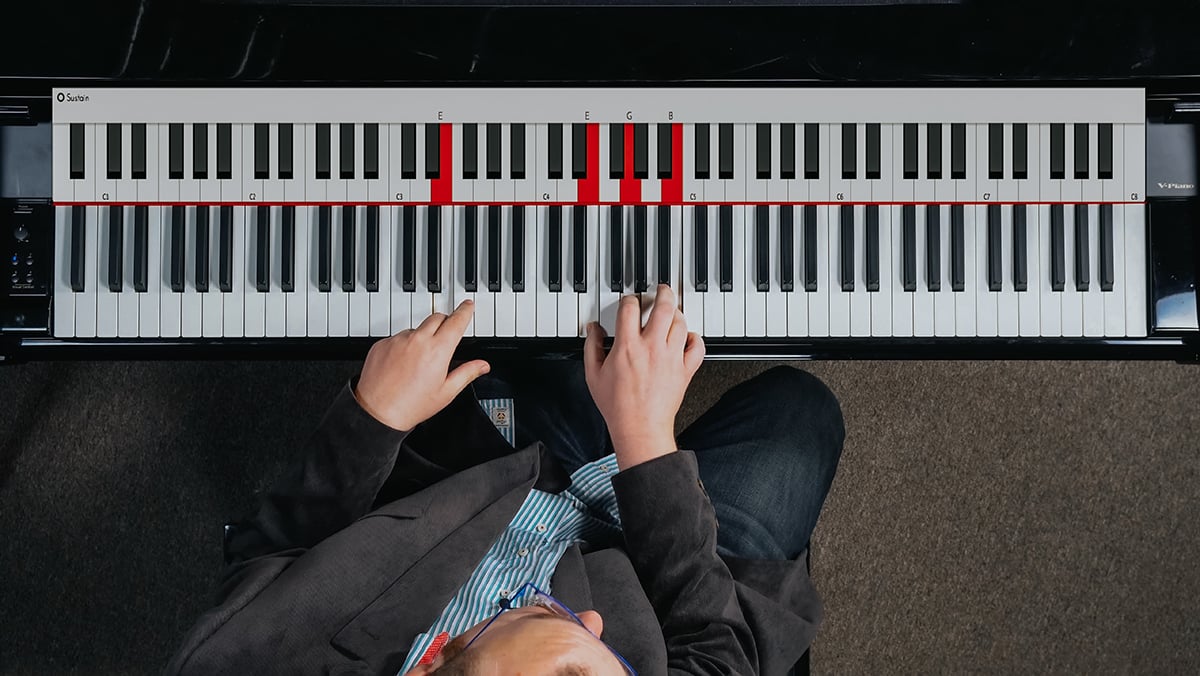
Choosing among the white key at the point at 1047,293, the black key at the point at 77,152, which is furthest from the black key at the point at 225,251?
the white key at the point at 1047,293

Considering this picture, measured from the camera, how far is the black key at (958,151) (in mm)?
1434

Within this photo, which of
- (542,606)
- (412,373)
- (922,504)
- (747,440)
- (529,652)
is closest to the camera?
(529,652)

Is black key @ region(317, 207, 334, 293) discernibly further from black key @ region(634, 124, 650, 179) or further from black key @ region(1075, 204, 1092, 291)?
black key @ region(1075, 204, 1092, 291)

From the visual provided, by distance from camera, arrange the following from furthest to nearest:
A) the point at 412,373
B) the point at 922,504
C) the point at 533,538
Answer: the point at 922,504 < the point at 533,538 < the point at 412,373

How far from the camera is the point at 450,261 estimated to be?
1.47 m

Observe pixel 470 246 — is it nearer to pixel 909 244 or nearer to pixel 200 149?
pixel 200 149

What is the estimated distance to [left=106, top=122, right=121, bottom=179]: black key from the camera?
1432 mm

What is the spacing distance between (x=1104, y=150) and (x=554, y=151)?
815 mm

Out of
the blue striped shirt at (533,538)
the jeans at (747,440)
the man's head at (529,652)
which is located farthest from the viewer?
the jeans at (747,440)

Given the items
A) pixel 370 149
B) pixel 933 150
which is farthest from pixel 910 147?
pixel 370 149

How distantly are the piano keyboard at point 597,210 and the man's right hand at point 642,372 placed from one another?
0.05 m

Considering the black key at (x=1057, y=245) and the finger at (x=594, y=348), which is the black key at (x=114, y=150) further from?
the black key at (x=1057, y=245)

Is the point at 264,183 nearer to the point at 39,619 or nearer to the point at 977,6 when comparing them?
the point at 977,6

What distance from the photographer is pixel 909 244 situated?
1.46 metres
